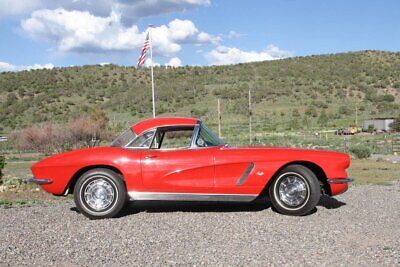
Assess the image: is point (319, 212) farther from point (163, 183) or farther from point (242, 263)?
point (242, 263)

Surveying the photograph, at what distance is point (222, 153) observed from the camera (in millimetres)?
7000

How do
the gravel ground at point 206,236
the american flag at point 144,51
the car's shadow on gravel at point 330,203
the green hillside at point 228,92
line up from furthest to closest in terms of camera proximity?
the green hillside at point 228,92
the american flag at point 144,51
the car's shadow on gravel at point 330,203
the gravel ground at point 206,236

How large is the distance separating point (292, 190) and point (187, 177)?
4.94ft

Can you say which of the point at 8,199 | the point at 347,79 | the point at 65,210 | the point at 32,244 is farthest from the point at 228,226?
the point at 347,79

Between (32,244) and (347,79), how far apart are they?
6680 centimetres

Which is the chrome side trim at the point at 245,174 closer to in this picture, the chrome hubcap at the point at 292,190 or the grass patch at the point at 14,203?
the chrome hubcap at the point at 292,190

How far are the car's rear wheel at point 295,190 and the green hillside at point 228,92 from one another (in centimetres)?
4065

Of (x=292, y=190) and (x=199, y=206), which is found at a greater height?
(x=292, y=190)

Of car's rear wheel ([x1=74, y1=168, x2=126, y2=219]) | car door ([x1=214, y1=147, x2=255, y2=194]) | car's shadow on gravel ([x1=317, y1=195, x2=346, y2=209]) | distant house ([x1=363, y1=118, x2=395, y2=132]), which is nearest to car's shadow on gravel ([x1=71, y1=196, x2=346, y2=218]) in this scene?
car's shadow on gravel ([x1=317, y1=195, x2=346, y2=209])

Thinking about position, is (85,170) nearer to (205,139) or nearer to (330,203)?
(205,139)

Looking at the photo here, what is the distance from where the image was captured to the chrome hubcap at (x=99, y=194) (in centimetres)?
693

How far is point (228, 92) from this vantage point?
62906 millimetres

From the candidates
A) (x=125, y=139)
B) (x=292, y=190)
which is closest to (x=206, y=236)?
(x=292, y=190)

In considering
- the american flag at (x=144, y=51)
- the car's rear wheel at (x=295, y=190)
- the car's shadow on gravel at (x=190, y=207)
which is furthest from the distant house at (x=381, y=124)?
the car's rear wheel at (x=295, y=190)
